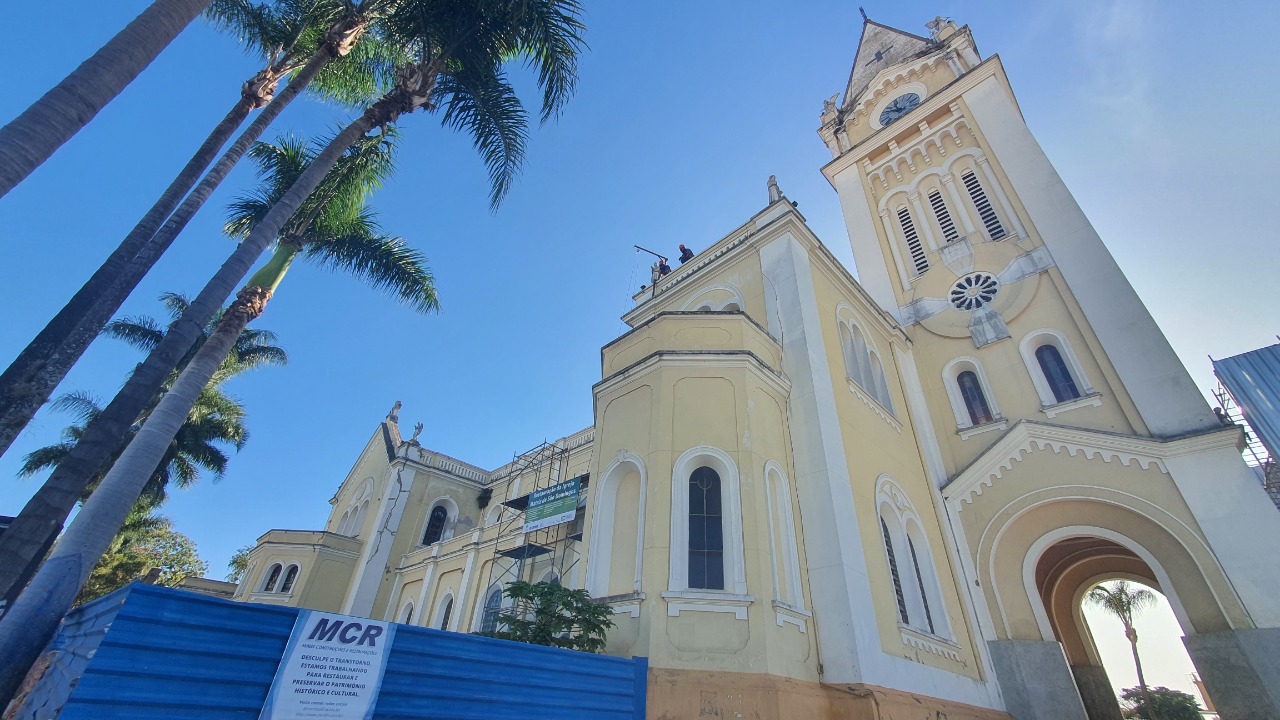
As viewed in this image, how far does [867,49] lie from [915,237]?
12618mm

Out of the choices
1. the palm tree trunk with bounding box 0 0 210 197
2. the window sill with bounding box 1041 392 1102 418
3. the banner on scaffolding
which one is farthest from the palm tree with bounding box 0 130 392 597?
the window sill with bounding box 1041 392 1102 418

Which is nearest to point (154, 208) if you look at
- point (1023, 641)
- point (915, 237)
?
point (1023, 641)

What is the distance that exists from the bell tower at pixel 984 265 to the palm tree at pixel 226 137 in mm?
15742

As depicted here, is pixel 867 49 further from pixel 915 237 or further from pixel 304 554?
pixel 304 554

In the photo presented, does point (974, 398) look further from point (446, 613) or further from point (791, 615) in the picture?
point (446, 613)

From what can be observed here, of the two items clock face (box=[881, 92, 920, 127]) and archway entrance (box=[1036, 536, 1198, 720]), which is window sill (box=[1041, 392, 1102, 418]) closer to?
archway entrance (box=[1036, 536, 1198, 720])

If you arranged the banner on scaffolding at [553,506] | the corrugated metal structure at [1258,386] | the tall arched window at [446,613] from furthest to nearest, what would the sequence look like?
the tall arched window at [446,613] < the banner on scaffolding at [553,506] < the corrugated metal structure at [1258,386]

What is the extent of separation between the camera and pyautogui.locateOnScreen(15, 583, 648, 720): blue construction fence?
375cm

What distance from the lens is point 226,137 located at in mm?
9258

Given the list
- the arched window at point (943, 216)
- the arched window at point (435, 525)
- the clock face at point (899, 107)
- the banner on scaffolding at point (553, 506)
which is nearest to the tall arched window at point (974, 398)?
the arched window at point (943, 216)

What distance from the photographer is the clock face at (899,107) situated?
21891 mm

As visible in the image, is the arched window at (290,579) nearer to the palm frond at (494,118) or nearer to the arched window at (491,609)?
the arched window at (491,609)

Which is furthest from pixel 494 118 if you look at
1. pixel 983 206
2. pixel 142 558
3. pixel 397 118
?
pixel 142 558

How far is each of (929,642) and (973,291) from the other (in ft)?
34.9
